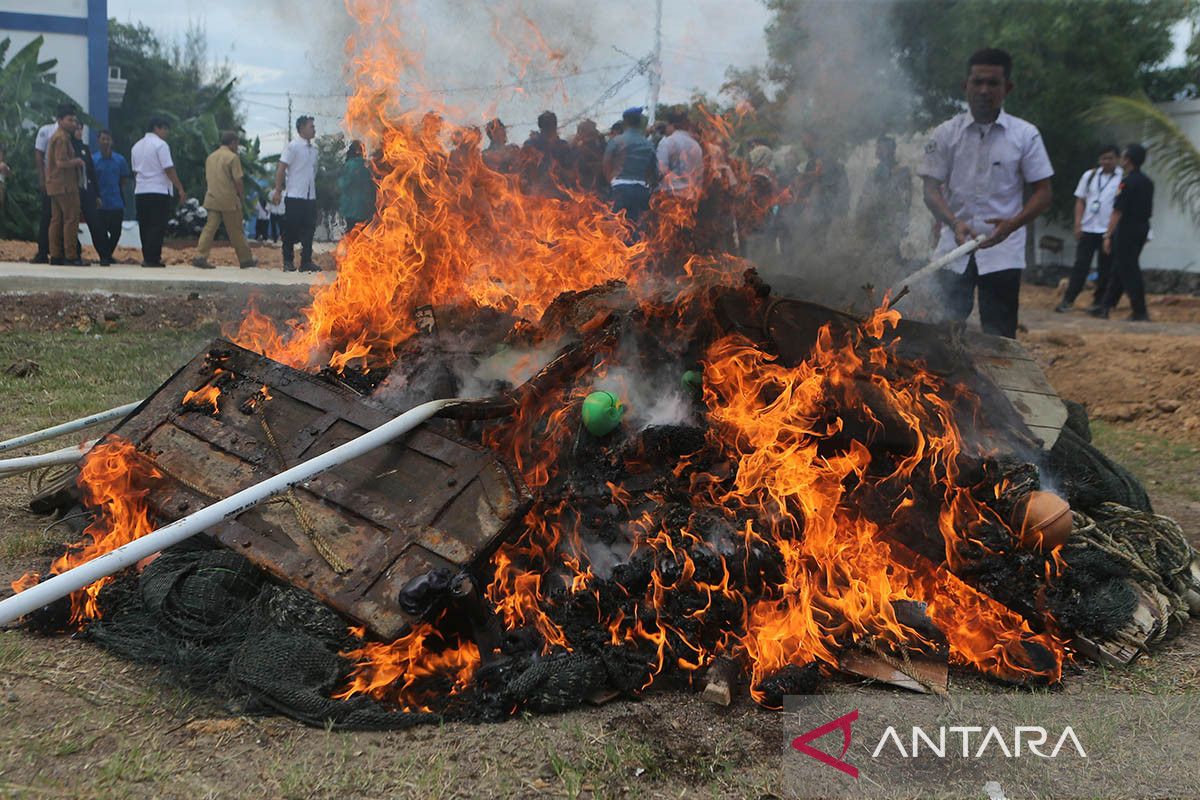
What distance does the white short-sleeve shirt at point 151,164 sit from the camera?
13.7 metres

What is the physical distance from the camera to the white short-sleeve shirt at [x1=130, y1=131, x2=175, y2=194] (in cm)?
1374

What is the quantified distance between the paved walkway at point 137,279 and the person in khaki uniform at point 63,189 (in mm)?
647

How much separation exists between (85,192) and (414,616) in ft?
44.8

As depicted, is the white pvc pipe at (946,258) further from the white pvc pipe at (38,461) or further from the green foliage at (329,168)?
the green foliage at (329,168)

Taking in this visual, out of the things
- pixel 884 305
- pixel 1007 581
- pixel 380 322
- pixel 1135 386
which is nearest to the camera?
pixel 1007 581

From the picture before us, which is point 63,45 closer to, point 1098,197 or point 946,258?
point 1098,197

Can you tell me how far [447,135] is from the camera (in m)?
6.48

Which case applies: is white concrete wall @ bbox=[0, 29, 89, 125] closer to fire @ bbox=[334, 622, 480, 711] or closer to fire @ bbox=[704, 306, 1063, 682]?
fire @ bbox=[704, 306, 1063, 682]

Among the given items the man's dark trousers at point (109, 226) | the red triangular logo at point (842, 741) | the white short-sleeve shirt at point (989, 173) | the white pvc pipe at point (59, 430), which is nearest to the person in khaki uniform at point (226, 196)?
the man's dark trousers at point (109, 226)

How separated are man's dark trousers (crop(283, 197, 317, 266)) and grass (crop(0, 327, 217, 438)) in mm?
4099

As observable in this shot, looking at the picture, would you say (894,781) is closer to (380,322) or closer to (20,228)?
(380,322)

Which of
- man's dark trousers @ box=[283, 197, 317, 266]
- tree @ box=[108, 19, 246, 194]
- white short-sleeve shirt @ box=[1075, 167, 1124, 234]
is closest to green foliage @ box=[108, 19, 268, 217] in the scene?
tree @ box=[108, 19, 246, 194]

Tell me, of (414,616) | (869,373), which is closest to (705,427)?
(869,373)

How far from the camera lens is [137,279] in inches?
464
